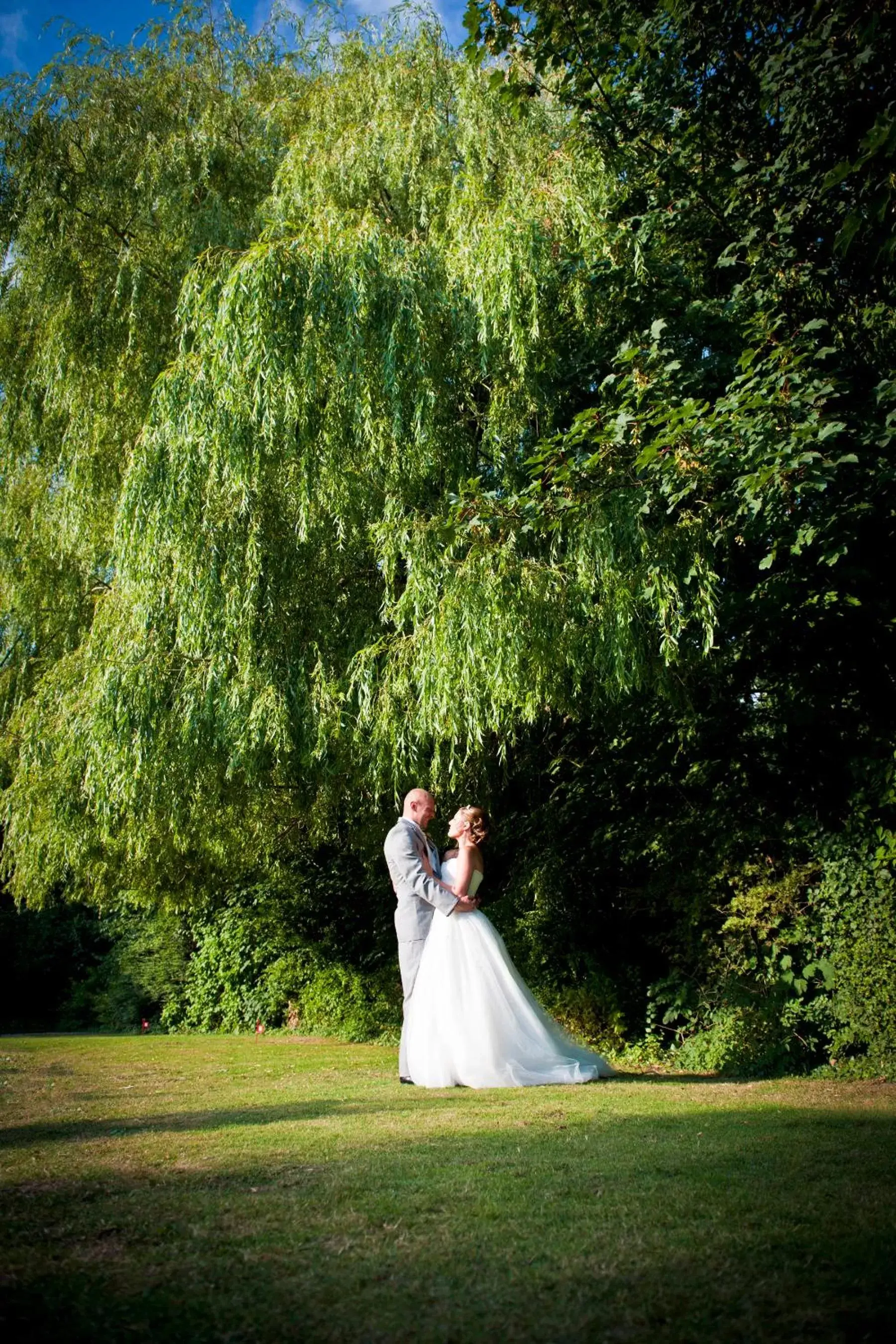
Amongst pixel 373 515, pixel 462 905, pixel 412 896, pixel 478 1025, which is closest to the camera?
Result: pixel 478 1025

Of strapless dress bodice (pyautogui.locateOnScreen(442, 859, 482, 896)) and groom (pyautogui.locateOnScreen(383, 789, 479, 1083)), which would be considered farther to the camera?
strapless dress bodice (pyautogui.locateOnScreen(442, 859, 482, 896))

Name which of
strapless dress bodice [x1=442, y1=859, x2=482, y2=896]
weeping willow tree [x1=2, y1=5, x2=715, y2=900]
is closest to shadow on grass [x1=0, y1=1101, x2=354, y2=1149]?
strapless dress bodice [x1=442, y1=859, x2=482, y2=896]

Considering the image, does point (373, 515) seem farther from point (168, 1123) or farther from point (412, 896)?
point (168, 1123)

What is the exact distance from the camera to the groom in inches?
265

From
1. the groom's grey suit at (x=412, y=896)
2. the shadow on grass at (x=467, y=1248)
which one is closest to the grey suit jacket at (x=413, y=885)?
the groom's grey suit at (x=412, y=896)

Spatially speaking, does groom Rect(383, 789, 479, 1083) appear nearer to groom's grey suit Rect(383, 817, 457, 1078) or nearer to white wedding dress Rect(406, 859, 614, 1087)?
groom's grey suit Rect(383, 817, 457, 1078)

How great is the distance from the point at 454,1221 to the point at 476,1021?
127 inches

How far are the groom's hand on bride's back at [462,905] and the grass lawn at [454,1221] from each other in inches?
50.0

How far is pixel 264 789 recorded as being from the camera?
909cm

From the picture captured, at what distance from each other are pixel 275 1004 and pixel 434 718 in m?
7.67

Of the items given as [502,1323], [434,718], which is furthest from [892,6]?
[502,1323]

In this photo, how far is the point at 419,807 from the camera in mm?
6840

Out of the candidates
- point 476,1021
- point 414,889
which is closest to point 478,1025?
point 476,1021

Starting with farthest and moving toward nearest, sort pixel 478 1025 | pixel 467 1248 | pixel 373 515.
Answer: pixel 373 515
pixel 478 1025
pixel 467 1248
